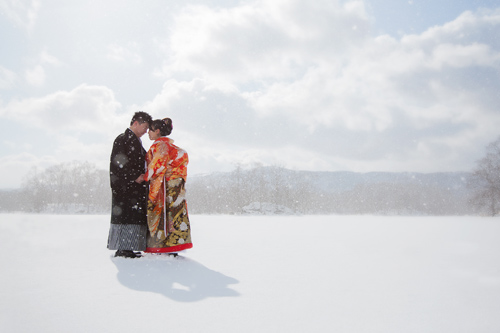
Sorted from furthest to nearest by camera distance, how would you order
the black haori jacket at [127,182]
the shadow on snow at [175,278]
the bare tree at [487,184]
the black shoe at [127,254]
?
the bare tree at [487,184] → the black haori jacket at [127,182] → the black shoe at [127,254] → the shadow on snow at [175,278]

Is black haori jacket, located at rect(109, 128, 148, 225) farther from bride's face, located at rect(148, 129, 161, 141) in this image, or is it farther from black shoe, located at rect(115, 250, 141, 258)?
black shoe, located at rect(115, 250, 141, 258)

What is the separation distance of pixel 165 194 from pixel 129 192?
1.50ft

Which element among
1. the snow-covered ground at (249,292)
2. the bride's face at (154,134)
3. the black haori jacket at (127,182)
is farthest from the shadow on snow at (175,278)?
the bride's face at (154,134)

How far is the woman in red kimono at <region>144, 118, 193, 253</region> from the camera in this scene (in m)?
3.99

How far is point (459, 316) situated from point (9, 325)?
251 cm

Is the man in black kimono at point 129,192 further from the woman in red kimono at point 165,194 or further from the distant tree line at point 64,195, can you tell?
the distant tree line at point 64,195

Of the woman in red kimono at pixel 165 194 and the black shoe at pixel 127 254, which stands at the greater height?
the woman in red kimono at pixel 165 194

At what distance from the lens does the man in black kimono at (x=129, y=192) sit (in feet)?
13.0

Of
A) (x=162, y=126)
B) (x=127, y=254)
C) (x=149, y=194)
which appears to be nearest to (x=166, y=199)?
(x=149, y=194)

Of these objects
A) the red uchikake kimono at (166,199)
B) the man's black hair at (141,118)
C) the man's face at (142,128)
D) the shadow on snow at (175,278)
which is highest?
the man's black hair at (141,118)

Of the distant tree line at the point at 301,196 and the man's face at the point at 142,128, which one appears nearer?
the man's face at the point at 142,128

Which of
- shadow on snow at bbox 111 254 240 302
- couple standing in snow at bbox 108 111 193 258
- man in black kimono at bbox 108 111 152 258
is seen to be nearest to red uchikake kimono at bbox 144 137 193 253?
couple standing in snow at bbox 108 111 193 258

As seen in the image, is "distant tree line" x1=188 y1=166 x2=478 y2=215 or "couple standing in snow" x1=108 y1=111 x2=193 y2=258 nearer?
"couple standing in snow" x1=108 y1=111 x2=193 y2=258

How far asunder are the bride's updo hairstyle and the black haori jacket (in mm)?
285
